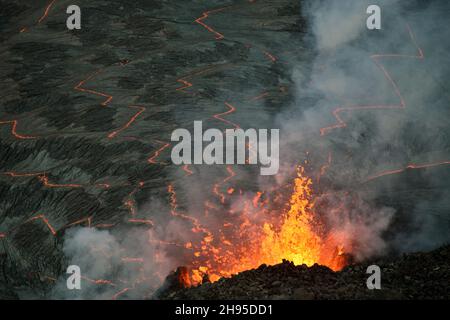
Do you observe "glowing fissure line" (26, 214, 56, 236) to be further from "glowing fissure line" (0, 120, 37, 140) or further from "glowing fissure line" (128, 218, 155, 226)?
"glowing fissure line" (0, 120, 37, 140)

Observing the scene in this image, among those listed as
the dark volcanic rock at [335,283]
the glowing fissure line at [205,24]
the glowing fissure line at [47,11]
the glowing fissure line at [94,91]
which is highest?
the glowing fissure line at [47,11]

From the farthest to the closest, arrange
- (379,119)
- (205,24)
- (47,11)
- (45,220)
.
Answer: (47,11), (205,24), (379,119), (45,220)

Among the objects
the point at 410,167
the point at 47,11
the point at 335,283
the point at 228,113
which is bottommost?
the point at 335,283

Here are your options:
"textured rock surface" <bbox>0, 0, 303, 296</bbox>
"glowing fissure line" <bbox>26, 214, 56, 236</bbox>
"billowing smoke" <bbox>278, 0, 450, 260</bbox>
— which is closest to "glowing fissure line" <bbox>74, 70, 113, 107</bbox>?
"textured rock surface" <bbox>0, 0, 303, 296</bbox>

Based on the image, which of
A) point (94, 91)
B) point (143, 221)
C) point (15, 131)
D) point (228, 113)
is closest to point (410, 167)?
point (228, 113)

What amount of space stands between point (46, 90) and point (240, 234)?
3682mm

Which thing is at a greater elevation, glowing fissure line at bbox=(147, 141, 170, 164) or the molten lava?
glowing fissure line at bbox=(147, 141, 170, 164)

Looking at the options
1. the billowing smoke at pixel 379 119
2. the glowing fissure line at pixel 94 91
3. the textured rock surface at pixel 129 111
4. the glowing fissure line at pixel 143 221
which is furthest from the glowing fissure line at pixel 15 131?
the billowing smoke at pixel 379 119

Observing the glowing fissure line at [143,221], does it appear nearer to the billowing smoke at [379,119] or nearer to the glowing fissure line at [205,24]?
the billowing smoke at [379,119]

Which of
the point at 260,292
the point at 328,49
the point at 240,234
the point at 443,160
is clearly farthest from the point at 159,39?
the point at 260,292

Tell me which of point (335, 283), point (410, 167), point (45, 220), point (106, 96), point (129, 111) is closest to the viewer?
point (335, 283)

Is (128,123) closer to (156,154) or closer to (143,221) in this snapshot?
(156,154)

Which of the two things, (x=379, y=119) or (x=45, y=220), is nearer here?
(x=45, y=220)

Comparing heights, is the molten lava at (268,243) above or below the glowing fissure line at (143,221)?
below
